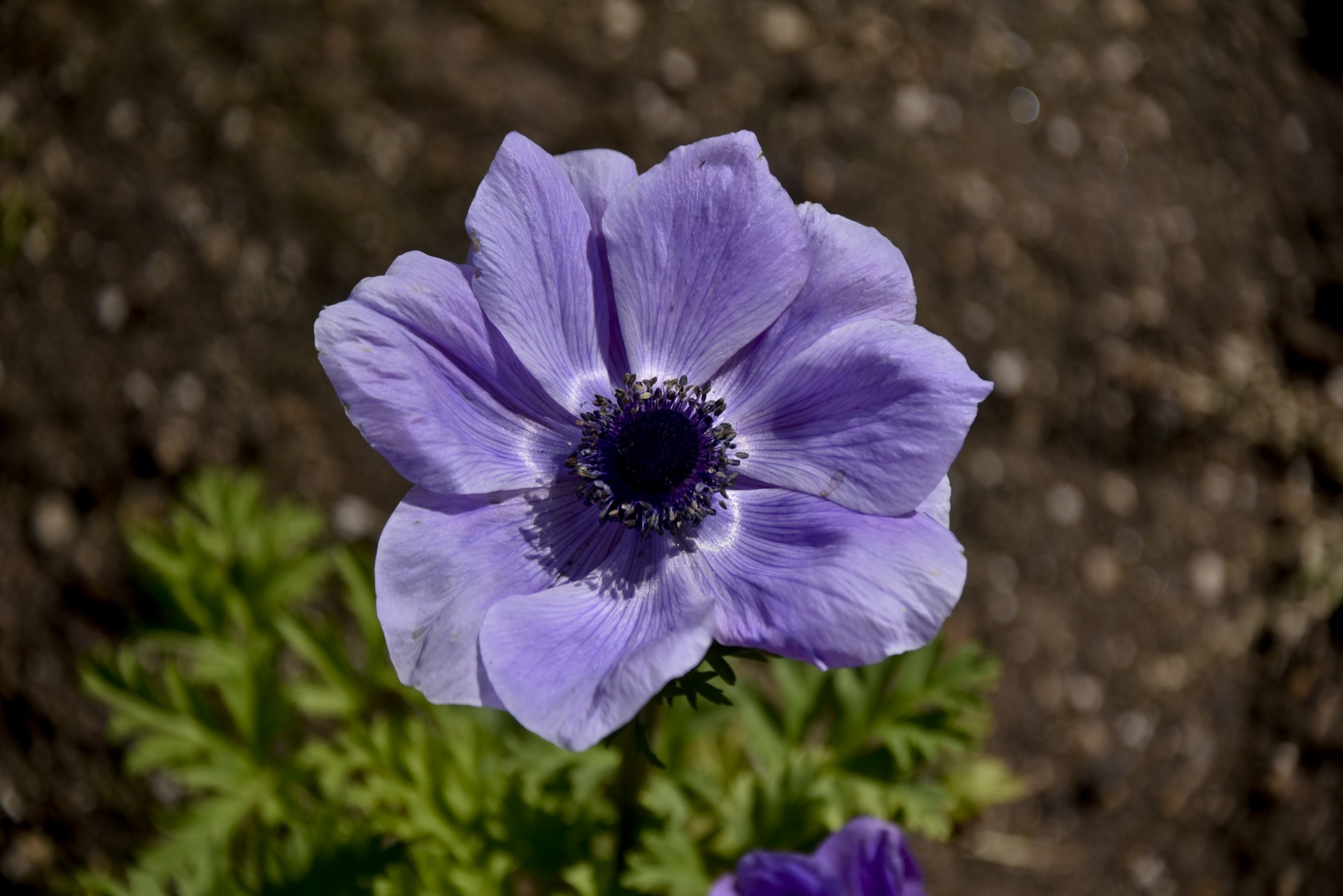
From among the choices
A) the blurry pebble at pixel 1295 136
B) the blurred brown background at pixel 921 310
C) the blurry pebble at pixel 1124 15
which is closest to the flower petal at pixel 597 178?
the blurred brown background at pixel 921 310

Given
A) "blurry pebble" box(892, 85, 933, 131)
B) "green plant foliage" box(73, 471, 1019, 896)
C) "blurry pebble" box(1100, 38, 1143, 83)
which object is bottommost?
"green plant foliage" box(73, 471, 1019, 896)

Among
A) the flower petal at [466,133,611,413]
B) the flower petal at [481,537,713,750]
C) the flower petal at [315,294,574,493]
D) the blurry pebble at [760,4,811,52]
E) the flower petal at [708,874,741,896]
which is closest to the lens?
the flower petal at [481,537,713,750]

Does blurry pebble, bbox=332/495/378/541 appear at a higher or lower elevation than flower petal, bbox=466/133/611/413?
lower

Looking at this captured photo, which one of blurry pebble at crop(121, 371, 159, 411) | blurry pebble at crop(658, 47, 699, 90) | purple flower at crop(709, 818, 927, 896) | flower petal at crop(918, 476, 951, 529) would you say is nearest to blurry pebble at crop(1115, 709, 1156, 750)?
purple flower at crop(709, 818, 927, 896)

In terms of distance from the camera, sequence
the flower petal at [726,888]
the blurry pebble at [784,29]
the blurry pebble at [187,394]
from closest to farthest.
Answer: the flower petal at [726,888] < the blurry pebble at [187,394] < the blurry pebble at [784,29]

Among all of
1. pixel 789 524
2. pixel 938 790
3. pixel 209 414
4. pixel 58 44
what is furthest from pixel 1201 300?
pixel 58 44

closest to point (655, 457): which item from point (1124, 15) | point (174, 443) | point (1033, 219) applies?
point (174, 443)

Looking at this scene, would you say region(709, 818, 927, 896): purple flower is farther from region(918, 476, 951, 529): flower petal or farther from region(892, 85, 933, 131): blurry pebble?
region(892, 85, 933, 131): blurry pebble

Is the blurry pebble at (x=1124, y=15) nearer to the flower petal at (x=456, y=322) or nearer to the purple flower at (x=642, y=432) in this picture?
the purple flower at (x=642, y=432)
